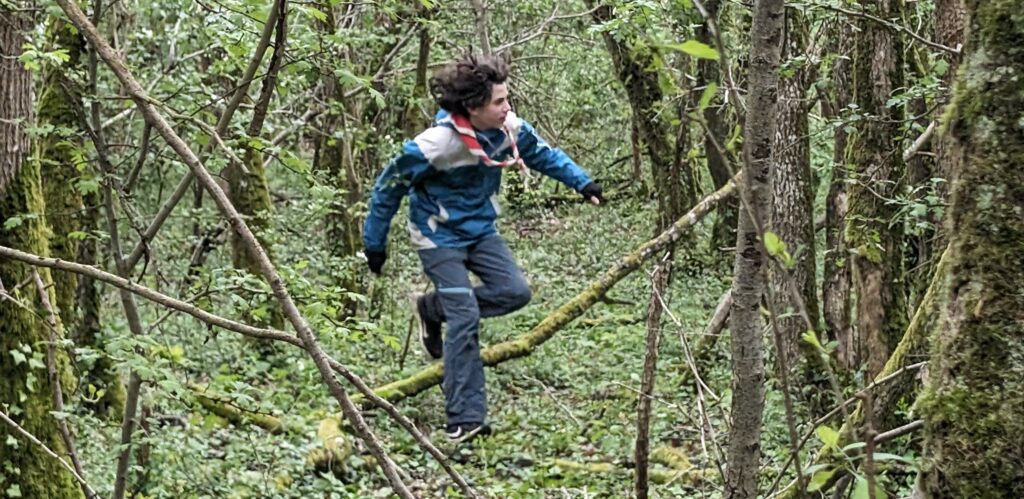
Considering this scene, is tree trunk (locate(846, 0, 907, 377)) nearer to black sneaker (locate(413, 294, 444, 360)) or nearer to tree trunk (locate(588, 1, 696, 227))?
black sneaker (locate(413, 294, 444, 360))

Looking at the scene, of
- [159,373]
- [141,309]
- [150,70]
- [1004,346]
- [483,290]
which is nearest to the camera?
[1004,346]

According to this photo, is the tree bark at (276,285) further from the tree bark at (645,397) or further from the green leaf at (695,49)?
the tree bark at (645,397)

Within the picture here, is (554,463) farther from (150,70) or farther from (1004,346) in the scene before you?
(1004,346)

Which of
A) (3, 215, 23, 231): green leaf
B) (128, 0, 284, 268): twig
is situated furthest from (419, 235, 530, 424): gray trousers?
(128, 0, 284, 268): twig

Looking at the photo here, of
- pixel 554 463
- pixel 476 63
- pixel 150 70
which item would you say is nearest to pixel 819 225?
pixel 554 463

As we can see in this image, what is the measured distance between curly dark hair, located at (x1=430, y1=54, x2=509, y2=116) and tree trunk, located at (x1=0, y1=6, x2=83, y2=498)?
2045mm

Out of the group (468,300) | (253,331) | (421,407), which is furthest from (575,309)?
(253,331)

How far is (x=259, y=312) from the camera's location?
3.54m

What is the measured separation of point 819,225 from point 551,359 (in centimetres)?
285

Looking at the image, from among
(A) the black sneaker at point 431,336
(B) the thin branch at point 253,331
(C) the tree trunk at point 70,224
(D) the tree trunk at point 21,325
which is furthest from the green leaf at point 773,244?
(A) the black sneaker at point 431,336

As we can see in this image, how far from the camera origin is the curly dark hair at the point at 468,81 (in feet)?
18.3

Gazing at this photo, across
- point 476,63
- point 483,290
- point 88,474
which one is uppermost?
point 476,63

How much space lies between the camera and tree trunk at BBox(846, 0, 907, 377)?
18.2 feet

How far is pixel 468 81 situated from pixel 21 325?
2.47 metres
